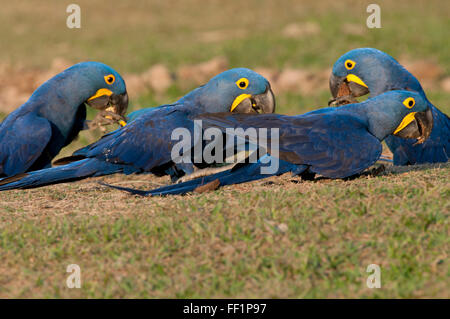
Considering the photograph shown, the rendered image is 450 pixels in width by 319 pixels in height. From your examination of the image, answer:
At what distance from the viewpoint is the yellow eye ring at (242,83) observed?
411 centimetres

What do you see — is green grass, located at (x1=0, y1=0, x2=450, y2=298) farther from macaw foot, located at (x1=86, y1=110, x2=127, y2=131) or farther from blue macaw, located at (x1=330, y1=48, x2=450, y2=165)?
macaw foot, located at (x1=86, y1=110, x2=127, y2=131)

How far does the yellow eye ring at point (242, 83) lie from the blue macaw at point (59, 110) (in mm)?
999

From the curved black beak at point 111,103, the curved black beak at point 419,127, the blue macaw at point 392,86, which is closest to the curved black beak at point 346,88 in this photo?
the blue macaw at point 392,86

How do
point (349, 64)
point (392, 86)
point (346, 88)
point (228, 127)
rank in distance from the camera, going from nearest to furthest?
point (228, 127)
point (392, 86)
point (349, 64)
point (346, 88)

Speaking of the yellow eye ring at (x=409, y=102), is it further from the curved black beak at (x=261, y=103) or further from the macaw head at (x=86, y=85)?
the macaw head at (x=86, y=85)

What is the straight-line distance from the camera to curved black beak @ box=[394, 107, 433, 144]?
3936 mm

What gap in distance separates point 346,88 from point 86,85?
1.92 m

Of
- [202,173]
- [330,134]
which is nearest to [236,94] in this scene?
[202,173]

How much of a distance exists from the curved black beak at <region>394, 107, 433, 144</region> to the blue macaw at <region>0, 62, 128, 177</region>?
204 centimetres

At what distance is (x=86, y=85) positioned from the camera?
4.55m

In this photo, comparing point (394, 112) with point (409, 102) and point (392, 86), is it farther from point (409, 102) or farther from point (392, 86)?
point (392, 86)

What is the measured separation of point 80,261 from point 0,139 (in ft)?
6.43
